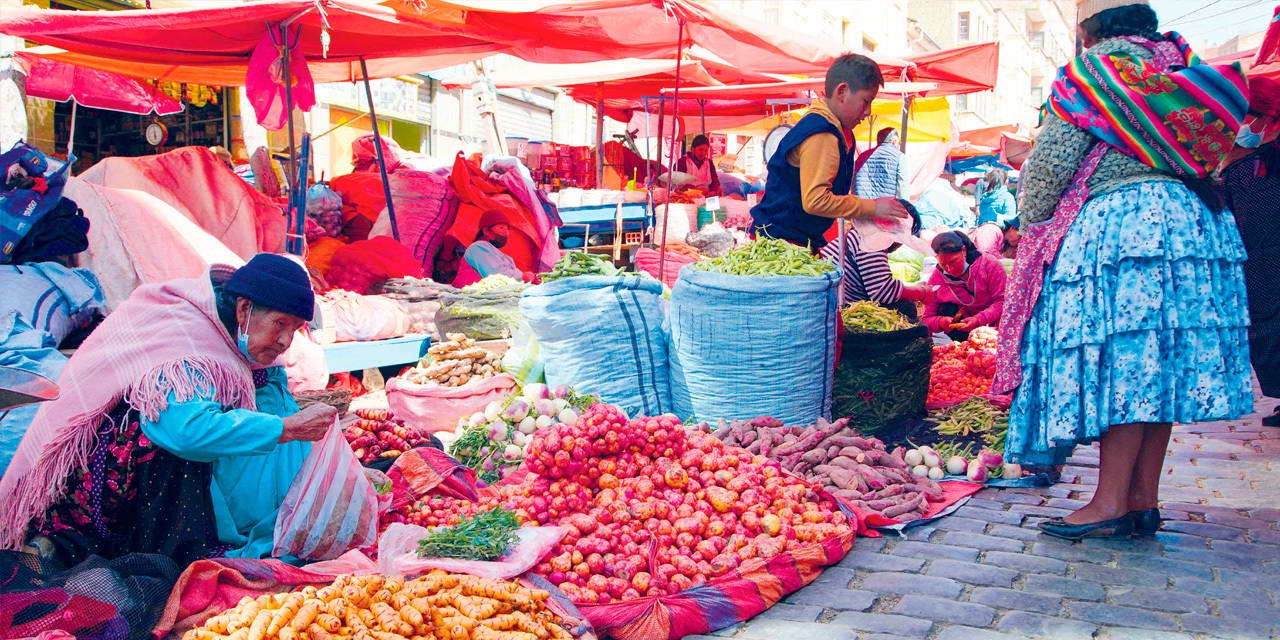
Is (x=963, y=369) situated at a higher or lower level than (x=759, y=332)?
lower

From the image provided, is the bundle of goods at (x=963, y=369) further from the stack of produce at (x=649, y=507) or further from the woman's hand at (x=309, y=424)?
the woman's hand at (x=309, y=424)

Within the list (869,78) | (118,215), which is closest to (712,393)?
(869,78)

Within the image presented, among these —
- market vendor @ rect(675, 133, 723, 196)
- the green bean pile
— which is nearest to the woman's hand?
the green bean pile

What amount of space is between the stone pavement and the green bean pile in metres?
1.30

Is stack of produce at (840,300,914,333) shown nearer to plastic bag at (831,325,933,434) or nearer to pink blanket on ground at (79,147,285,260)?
plastic bag at (831,325,933,434)

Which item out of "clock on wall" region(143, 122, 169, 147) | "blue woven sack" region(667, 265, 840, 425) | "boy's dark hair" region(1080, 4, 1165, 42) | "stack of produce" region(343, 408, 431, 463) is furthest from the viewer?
"clock on wall" region(143, 122, 169, 147)

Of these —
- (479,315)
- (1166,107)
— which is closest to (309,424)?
(1166,107)

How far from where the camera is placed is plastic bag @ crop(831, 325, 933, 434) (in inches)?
173

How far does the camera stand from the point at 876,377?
4.43 meters

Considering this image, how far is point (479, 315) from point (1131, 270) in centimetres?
415

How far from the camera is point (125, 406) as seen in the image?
269 centimetres

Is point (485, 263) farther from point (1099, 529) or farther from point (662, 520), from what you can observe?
point (1099, 529)

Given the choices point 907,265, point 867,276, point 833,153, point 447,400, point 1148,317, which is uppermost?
point 833,153

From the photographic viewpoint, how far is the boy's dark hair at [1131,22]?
9.71 ft
